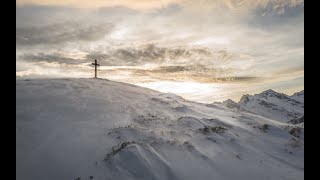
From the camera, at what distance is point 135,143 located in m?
15.5

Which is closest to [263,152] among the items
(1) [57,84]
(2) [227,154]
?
(2) [227,154]

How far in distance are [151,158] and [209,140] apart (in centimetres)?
535

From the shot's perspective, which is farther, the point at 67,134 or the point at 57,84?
the point at 57,84

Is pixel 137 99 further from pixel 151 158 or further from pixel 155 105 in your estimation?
pixel 151 158

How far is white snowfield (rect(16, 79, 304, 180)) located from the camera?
1348 centimetres

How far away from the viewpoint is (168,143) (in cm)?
1666

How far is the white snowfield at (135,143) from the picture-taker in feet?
44.2
